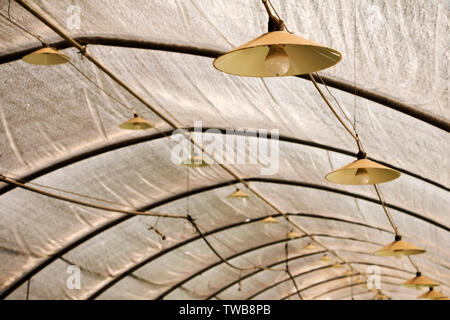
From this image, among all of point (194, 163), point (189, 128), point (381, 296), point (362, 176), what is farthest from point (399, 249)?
point (381, 296)

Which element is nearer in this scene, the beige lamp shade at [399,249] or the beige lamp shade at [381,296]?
the beige lamp shade at [399,249]

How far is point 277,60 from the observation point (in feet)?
10.9

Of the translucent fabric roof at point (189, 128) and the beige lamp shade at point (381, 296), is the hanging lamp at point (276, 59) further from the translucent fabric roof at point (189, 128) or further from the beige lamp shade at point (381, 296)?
the beige lamp shade at point (381, 296)

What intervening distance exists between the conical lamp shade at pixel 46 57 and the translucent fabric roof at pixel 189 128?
56cm

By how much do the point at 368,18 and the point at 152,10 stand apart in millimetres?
2493

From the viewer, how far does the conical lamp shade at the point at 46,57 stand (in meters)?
6.38

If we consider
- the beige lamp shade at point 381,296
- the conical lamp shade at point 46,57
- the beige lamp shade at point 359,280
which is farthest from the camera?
the beige lamp shade at point 381,296

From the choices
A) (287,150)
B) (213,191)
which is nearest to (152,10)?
(287,150)

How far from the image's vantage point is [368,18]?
572 cm

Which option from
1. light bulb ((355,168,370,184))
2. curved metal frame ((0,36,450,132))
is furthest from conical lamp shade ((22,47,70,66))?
light bulb ((355,168,370,184))

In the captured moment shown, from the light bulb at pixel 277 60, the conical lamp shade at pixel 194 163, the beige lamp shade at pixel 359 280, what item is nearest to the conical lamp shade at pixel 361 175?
the light bulb at pixel 277 60

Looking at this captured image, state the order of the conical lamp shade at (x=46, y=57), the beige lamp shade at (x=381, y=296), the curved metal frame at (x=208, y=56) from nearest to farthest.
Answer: the conical lamp shade at (x=46, y=57) < the curved metal frame at (x=208, y=56) < the beige lamp shade at (x=381, y=296)

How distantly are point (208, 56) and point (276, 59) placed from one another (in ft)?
12.7

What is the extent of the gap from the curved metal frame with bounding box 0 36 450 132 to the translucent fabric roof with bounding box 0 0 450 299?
0.02 metres
